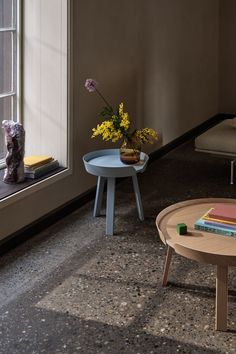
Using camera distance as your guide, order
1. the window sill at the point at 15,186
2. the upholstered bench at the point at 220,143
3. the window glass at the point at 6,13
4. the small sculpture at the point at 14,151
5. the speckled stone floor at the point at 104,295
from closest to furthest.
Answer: the speckled stone floor at the point at 104,295 < the window sill at the point at 15,186 < the small sculpture at the point at 14,151 < the window glass at the point at 6,13 < the upholstered bench at the point at 220,143

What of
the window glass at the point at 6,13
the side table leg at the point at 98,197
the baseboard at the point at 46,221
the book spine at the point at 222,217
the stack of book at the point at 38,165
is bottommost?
the baseboard at the point at 46,221

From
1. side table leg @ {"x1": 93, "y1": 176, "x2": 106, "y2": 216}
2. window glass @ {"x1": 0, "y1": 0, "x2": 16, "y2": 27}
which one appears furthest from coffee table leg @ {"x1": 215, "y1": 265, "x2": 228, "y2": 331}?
window glass @ {"x1": 0, "y1": 0, "x2": 16, "y2": 27}

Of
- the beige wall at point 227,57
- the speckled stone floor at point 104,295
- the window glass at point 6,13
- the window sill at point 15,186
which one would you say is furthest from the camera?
the beige wall at point 227,57

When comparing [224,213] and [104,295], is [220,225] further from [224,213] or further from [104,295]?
[104,295]

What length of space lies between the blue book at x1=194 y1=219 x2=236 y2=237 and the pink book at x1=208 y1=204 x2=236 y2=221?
0.06m

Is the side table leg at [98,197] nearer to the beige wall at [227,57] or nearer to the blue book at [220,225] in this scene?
the blue book at [220,225]

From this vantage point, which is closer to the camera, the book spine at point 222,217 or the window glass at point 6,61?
the book spine at point 222,217

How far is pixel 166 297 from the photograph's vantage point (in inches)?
114

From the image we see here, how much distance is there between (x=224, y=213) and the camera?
2814 mm

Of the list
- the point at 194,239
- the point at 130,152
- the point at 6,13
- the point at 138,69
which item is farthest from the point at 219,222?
the point at 138,69

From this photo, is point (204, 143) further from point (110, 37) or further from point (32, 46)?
point (32, 46)

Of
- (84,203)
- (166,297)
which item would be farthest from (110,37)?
(166,297)

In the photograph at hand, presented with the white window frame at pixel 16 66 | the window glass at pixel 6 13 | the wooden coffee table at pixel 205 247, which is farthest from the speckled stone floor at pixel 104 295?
the window glass at pixel 6 13

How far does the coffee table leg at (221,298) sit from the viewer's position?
8.26 ft
